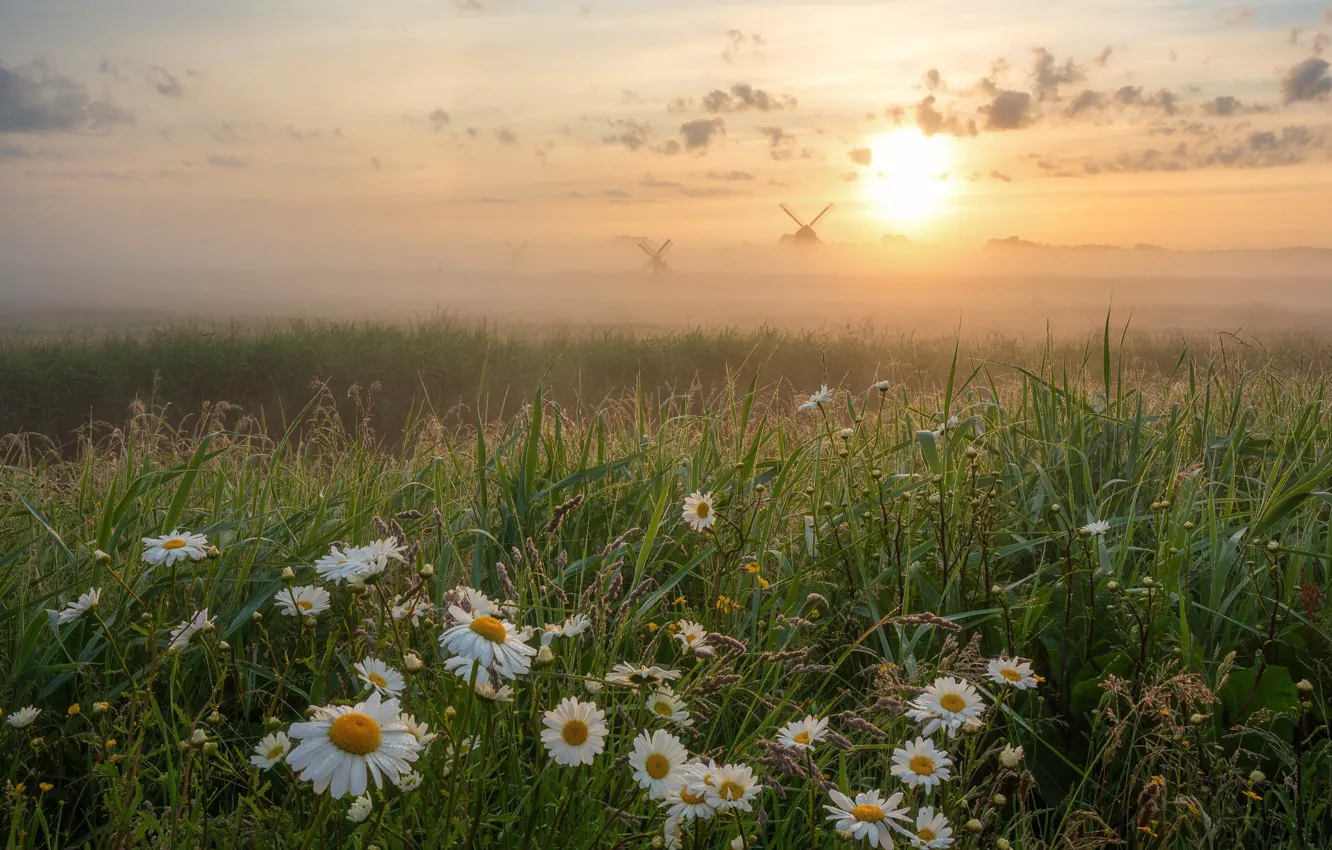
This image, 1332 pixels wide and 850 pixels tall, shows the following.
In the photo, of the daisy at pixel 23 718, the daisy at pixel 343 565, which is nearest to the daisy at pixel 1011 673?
the daisy at pixel 343 565

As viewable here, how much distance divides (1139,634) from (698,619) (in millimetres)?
A: 1201

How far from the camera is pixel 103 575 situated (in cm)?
295

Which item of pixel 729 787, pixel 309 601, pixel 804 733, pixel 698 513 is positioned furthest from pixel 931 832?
pixel 309 601

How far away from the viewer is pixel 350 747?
1198 millimetres

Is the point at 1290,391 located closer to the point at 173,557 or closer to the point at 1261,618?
the point at 1261,618

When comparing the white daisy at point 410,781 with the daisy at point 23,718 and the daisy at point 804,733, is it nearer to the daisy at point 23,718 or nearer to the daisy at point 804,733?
the daisy at point 804,733

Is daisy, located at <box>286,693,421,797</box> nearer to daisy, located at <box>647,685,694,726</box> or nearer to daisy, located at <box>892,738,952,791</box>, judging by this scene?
daisy, located at <box>647,685,694,726</box>

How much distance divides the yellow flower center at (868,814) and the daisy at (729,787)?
159 millimetres

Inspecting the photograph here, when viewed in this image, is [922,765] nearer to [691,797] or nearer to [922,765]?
[922,765]

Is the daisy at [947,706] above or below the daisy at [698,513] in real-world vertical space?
below

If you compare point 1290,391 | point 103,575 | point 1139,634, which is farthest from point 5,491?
point 1290,391

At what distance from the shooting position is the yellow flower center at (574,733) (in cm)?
146

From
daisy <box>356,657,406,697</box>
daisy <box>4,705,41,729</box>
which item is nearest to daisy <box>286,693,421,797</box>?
daisy <box>356,657,406,697</box>

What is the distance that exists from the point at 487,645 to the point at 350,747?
0.72 feet
